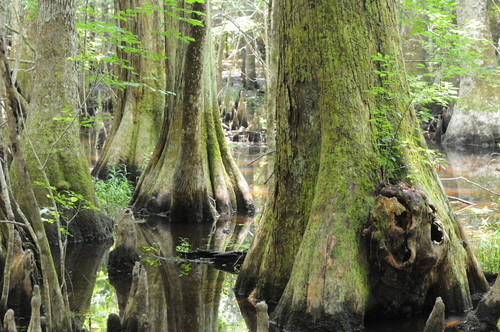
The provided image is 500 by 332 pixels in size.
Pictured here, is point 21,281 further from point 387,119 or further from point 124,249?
point 387,119

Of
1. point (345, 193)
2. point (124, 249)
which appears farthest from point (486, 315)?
point (124, 249)

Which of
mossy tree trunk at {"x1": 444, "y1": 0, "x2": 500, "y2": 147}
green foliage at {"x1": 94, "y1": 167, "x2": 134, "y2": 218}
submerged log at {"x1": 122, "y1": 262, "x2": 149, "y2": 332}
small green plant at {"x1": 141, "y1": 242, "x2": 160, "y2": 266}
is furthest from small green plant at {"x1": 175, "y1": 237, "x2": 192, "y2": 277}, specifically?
mossy tree trunk at {"x1": 444, "y1": 0, "x2": 500, "y2": 147}

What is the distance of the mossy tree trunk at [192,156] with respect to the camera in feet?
34.6

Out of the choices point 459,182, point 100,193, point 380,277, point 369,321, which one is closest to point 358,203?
point 380,277

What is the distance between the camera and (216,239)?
970 centimetres

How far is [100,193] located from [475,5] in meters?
15.1

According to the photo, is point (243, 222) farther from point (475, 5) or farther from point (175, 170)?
point (475, 5)

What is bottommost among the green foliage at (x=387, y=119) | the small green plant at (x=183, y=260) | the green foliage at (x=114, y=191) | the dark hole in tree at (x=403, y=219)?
the small green plant at (x=183, y=260)

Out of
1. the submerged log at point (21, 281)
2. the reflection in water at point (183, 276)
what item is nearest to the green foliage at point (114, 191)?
the reflection in water at point (183, 276)

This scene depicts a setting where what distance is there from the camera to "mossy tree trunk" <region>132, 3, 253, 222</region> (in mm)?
10547

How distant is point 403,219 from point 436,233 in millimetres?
436

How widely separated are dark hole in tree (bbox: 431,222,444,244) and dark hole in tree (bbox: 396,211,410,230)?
0.34 metres

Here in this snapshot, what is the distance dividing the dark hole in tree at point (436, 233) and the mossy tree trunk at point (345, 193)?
0.04 ft

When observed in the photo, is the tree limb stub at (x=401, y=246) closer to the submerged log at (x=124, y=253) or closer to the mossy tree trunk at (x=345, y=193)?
the mossy tree trunk at (x=345, y=193)
